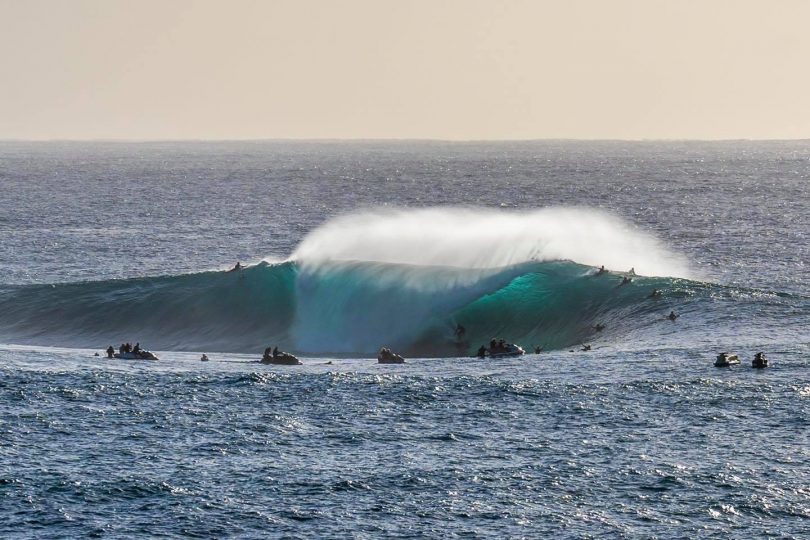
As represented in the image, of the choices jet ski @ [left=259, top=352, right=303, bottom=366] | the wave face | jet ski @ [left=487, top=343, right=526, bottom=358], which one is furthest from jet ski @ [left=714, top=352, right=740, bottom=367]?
jet ski @ [left=259, top=352, right=303, bottom=366]

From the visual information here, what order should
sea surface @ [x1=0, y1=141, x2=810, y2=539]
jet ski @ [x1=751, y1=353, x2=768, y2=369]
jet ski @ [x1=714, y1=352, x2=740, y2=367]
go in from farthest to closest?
1. jet ski @ [x1=714, y1=352, x2=740, y2=367]
2. jet ski @ [x1=751, y1=353, x2=768, y2=369]
3. sea surface @ [x1=0, y1=141, x2=810, y2=539]

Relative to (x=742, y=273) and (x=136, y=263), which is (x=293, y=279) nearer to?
(x=136, y=263)

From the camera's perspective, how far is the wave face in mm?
61688

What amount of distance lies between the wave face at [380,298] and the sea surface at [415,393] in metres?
0.17

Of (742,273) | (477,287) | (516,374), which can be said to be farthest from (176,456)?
(742,273)

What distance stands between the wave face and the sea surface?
0.17 meters

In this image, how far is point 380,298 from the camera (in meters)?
67.1

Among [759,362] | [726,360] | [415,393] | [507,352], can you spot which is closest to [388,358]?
[507,352]

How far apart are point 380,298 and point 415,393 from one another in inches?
832

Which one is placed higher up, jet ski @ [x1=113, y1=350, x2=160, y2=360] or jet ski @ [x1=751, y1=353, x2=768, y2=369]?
jet ski @ [x1=751, y1=353, x2=768, y2=369]

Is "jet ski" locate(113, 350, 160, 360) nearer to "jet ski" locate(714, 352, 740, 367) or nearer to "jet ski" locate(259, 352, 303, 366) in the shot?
"jet ski" locate(259, 352, 303, 366)

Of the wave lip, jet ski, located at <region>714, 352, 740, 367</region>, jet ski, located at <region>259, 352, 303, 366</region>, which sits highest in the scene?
the wave lip

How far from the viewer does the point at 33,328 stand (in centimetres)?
6731

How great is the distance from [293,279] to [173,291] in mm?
6914
